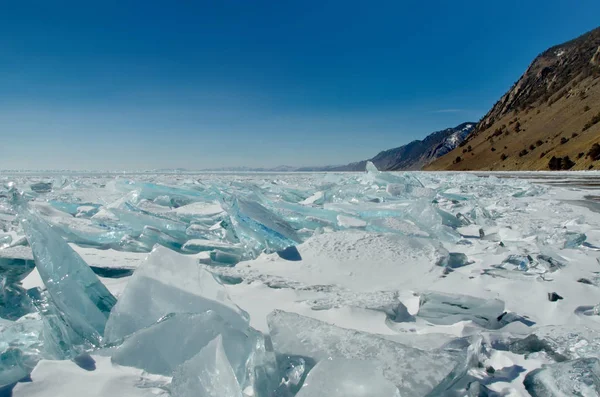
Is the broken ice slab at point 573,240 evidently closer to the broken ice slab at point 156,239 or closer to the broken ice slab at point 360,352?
the broken ice slab at point 360,352

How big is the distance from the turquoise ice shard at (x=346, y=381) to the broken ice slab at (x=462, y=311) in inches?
34.4

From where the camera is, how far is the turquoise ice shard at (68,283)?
53.4 inches

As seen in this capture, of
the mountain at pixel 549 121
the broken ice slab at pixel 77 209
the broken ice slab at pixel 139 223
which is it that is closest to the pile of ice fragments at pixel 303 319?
the broken ice slab at pixel 139 223

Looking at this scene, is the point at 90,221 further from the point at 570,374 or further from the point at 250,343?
the point at 570,374

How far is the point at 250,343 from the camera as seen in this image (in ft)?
3.81

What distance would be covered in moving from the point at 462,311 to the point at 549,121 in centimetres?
4987

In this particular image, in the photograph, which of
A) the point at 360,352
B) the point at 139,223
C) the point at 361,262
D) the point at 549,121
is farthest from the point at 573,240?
the point at 549,121

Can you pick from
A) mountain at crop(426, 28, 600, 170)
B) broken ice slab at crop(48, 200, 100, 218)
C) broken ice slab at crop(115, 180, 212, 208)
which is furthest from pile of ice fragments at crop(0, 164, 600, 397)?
mountain at crop(426, 28, 600, 170)

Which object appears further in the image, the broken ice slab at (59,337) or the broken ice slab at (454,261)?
the broken ice slab at (454,261)

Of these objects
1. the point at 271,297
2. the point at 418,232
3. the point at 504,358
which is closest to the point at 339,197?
the point at 418,232

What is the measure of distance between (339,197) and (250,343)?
18.5 feet

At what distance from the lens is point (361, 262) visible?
2.53m

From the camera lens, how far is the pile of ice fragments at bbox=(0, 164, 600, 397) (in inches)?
41.9

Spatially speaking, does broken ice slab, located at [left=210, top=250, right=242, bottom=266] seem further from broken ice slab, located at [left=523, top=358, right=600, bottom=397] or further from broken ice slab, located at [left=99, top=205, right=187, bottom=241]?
broken ice slab, located at [left=523, top=358, right=600, bottom=397]
